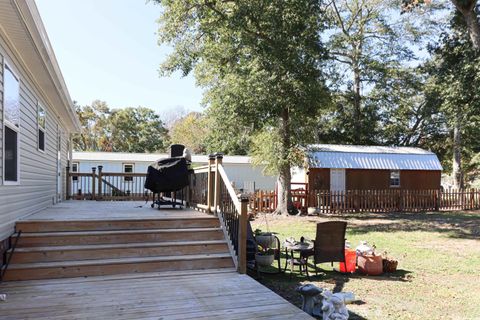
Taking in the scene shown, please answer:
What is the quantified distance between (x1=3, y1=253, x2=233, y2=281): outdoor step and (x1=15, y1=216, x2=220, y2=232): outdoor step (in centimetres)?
71

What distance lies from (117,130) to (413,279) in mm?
37092

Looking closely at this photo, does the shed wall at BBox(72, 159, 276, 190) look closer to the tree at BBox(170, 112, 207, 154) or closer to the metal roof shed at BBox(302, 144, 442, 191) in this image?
the metal roof shed at BBox(302, 144, 442, 191)

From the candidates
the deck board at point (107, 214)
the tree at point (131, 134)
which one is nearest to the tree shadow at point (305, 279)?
the deck board at point (107, 214)

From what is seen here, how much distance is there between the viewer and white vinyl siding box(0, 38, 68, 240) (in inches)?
196

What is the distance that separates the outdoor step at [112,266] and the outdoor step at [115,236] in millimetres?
405

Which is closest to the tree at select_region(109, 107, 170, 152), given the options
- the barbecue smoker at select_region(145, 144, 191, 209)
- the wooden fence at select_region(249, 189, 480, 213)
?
the wooden fence at select_region(249, 189, 480, 213)

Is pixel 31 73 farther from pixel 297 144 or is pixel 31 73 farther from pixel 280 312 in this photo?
pixel 297 144

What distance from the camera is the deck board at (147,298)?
11.9 feet

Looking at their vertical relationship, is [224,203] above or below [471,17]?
below

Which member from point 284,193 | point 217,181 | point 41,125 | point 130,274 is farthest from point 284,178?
point 130,274

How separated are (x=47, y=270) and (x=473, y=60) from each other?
12.8m

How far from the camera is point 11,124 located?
5207mm

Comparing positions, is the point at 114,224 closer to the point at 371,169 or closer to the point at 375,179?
the point at 371,169

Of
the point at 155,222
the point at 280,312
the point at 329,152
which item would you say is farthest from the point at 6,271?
the point at 329,152
